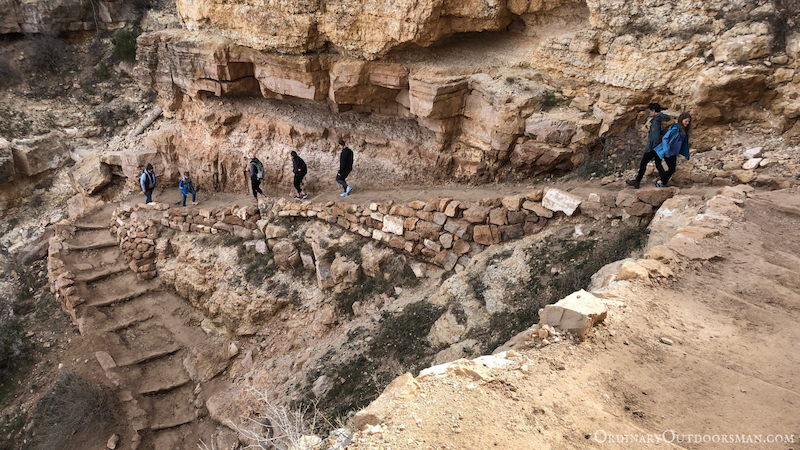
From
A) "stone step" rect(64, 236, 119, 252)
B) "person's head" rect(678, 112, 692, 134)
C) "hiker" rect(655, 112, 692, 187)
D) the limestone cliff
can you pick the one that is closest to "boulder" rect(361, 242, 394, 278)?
the limestone cliff

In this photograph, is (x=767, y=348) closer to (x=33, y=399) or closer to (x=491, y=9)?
(x=491, y=9)

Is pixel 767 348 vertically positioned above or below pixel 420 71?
below

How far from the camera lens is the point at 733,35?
5746mm

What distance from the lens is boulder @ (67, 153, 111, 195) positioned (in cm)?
1211

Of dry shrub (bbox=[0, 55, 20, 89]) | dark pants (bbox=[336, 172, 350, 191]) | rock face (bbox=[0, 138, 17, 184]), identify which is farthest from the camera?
dry shrub (bbox=[0, 55, 20, 89])

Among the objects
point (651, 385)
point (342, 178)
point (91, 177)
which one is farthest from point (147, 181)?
point (651, 385)

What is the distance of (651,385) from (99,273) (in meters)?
10.1

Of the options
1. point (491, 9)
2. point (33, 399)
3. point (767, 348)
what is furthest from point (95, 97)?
point (767, 348)

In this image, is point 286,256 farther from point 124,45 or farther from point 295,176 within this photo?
point 124,45

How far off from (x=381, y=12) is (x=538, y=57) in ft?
8.85

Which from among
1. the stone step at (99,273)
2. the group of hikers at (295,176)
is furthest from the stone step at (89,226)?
the stone step at (99,273)

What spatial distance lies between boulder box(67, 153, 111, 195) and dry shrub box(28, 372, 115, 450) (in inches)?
261

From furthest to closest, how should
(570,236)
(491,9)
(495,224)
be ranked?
(491,9)
(495,224)
(570,236)

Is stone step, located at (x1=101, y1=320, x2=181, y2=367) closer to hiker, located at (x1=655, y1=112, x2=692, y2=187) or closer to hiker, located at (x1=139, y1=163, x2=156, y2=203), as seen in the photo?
hiker, located at (x1=139, y1=163, x2=156, y2=203)
